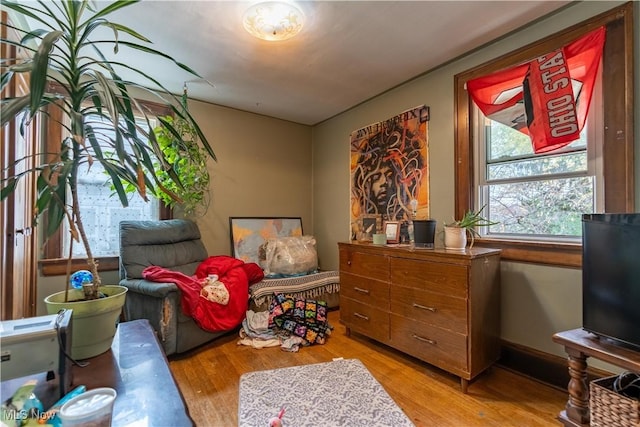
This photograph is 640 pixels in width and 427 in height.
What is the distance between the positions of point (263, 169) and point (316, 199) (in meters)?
0.87

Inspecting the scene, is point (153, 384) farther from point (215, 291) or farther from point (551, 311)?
point (551, 311)

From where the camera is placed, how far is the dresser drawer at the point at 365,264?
2.40 metres

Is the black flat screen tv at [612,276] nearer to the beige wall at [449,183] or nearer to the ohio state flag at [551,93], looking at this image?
the beige wall at [449,183]

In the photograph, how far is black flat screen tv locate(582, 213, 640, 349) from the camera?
1.28 m

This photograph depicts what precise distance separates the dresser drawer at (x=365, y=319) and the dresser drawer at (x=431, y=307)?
0.16 metres

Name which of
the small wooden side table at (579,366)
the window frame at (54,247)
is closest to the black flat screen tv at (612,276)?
the small wooden side table at (579,366)

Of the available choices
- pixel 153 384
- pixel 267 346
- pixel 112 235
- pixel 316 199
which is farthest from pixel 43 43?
pixel 316 199

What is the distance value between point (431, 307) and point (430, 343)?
0.83 ft

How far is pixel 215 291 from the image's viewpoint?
2459mm

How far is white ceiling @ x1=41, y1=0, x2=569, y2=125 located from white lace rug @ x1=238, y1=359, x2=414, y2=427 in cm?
241

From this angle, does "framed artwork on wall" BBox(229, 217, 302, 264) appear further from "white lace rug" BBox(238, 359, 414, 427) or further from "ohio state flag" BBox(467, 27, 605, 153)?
"ohio state flag" BBox(467, 27, 605, 153)

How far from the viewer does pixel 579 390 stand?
1386mm

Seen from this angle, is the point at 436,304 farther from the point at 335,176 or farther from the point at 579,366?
the point at 335,176

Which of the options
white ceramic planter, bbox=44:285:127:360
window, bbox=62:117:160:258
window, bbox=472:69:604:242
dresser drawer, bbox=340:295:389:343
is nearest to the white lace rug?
dresser drawer, bbox=340:295:389:343
